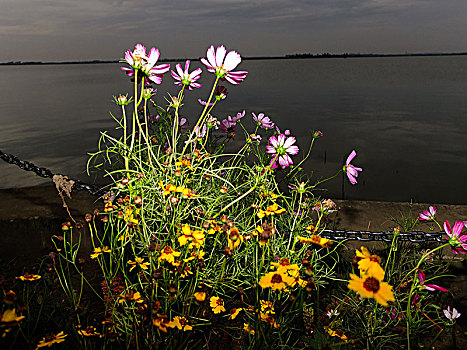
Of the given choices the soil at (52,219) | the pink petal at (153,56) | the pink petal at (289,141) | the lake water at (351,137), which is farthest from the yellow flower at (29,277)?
the lake water at (351,137)

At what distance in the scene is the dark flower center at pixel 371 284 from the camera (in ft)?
2.42

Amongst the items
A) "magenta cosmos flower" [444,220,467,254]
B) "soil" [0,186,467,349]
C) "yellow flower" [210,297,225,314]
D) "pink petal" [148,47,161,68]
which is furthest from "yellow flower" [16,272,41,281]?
"magenta cosmos flower" [444,220,467,254]

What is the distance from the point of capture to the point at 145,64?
121cm

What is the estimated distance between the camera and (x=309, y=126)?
9.36 metres

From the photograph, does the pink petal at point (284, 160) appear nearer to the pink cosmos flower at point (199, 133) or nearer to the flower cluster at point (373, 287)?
the pink cosmos flower at point (199, 133)

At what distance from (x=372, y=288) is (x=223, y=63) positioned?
2.95 ft

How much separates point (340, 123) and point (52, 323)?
362 inches

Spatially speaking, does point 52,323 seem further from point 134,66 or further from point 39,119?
point 39,119

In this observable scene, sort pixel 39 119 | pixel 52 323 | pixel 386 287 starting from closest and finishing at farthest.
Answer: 1. pixel 386 287
2. pixel 52 323
3. pixel 39 119

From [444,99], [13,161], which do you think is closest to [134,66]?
[13,161]

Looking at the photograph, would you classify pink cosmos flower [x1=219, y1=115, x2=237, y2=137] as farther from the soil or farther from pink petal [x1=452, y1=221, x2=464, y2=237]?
pink petal [x1=452, y1=221, x2=464, y2=237]

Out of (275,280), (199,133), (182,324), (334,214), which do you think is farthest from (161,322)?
(334,214)

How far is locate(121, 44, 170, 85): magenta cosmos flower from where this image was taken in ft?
3.83

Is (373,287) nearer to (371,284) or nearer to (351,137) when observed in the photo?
(371,284)
